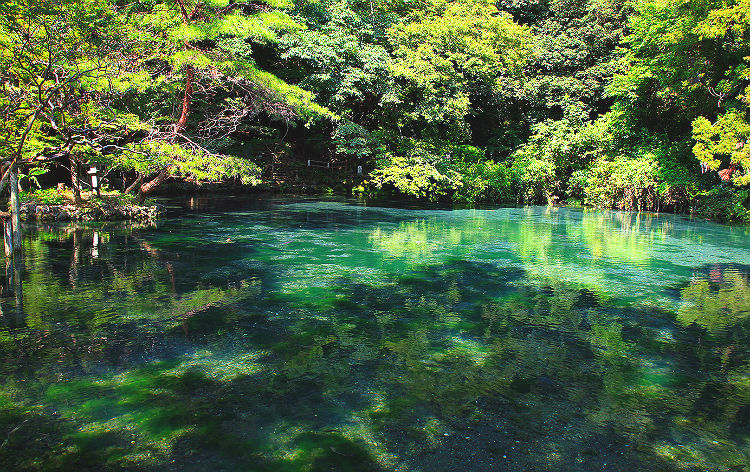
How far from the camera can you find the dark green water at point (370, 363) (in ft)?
9.44

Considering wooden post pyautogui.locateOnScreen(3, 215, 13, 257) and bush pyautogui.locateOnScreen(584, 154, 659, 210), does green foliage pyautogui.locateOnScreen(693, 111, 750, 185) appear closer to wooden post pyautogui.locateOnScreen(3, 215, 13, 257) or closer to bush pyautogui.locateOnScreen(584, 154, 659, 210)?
bush pyautogui.locateOnScreen(584, 154, 659, 210)

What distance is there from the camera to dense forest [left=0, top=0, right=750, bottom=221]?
1155 centimetres

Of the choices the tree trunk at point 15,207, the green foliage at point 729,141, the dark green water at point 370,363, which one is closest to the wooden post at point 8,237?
the tree trunk at point 15,207

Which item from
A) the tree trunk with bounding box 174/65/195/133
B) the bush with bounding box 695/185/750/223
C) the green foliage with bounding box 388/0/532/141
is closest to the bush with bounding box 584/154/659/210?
the bush with bounding box 695/185/750/223

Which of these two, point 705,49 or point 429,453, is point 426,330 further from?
point 705,49

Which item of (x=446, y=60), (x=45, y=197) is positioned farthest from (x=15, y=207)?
(x=446, y=60)

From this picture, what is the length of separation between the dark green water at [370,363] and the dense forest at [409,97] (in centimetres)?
319

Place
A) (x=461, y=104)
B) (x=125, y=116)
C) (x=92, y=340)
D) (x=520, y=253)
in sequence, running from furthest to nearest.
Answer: (x=461, y=104)
(x=125, y=116)
(x=520, y=253)
(x=92, y=340)

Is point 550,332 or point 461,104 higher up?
point 461,104

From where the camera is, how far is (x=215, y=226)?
1293 centimetres

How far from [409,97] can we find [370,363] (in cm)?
1890

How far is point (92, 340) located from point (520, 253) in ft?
24.7

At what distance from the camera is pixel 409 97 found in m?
21.5

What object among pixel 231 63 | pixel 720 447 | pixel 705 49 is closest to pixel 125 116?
pixel 231 63
